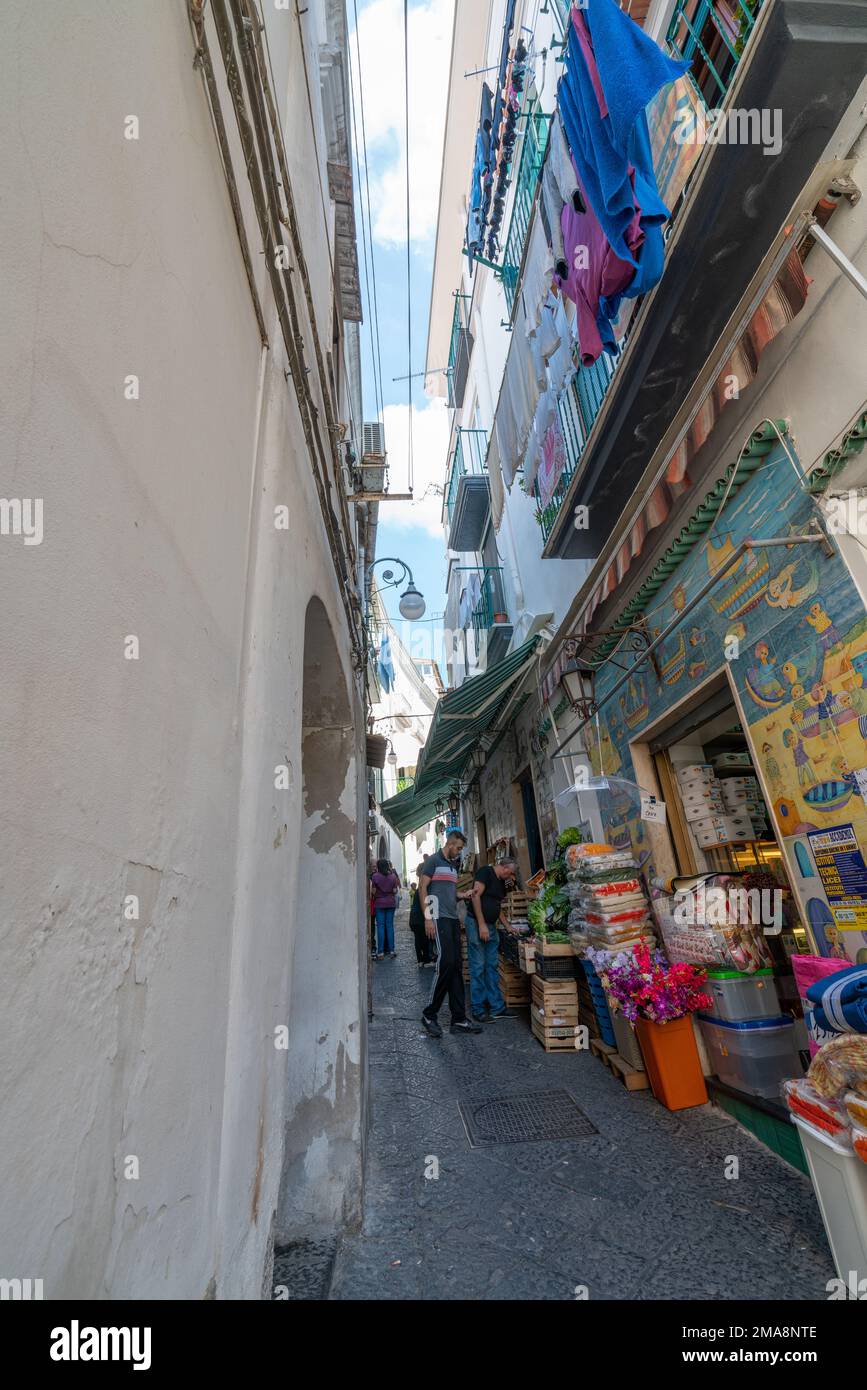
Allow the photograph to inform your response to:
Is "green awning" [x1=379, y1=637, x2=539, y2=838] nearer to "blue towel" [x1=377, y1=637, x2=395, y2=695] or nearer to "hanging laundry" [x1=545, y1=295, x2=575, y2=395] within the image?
"hanging laundry" [x1=545, y1=295, x2=575, y2=395]

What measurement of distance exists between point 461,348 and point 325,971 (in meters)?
15.3

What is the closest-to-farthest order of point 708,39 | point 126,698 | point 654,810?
1. point 126,698
2. point 708,39
3. point 654,810

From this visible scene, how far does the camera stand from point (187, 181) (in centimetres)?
155

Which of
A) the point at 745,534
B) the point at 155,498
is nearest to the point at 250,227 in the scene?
the point at 155,498

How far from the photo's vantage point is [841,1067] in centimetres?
243

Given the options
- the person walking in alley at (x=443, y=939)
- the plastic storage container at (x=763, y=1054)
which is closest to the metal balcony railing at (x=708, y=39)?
the plastic storage container at (x=763, y=1054)

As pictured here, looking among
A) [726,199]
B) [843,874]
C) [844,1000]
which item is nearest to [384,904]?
[843,874]

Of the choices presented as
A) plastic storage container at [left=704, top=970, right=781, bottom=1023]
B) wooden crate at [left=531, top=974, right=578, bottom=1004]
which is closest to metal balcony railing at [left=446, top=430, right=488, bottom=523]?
wooden crate at [left=531, top=974, right=578, bottom=1004]

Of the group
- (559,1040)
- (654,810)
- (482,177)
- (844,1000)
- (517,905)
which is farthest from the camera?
(482,177)

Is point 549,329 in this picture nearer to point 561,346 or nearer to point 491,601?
point 561,346

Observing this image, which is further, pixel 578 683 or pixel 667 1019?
pixel 578 683

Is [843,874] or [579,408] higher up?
[579,408]

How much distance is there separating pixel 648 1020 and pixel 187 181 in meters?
5.06

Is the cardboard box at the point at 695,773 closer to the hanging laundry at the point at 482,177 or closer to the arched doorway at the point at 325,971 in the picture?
the arched doorway at the point at 325,971
